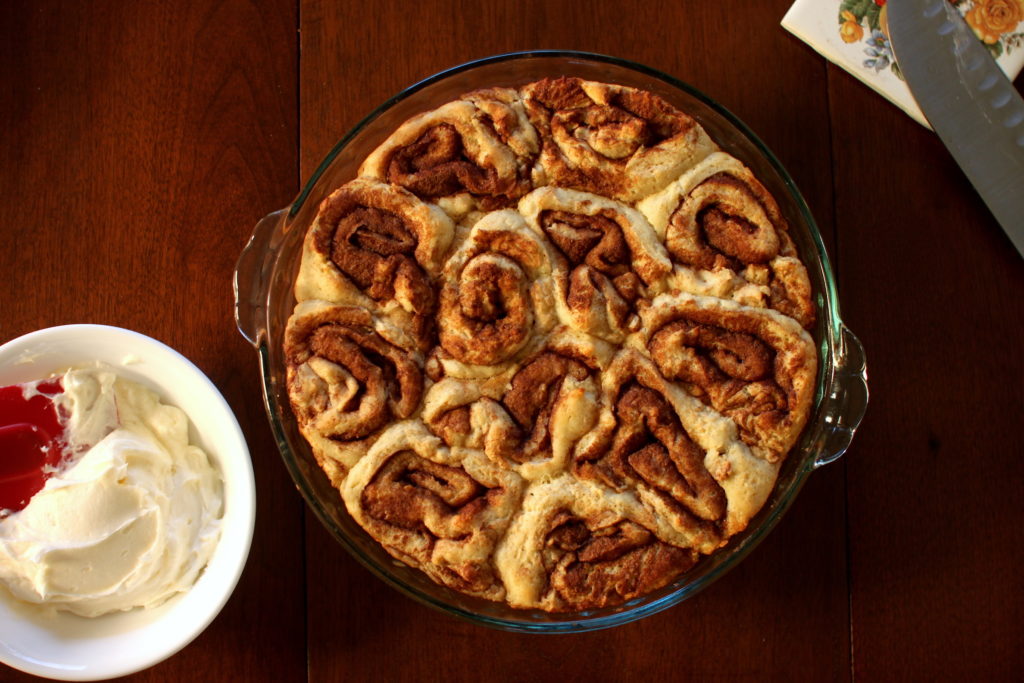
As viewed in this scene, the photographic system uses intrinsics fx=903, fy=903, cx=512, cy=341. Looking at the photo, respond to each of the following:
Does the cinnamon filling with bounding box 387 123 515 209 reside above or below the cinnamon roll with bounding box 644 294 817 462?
above

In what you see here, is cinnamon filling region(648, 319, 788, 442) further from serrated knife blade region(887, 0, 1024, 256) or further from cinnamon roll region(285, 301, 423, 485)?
serrated knife blade region(887, 0, 1024, 256)

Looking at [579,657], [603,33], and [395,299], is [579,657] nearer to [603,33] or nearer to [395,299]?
[395,299]

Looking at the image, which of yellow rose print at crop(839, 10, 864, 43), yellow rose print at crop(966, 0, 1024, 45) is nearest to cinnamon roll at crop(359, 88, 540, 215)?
yellow rose print at crop(839, 10, 864, 43)

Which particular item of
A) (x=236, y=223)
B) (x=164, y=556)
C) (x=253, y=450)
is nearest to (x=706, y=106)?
(x=236, y=223)

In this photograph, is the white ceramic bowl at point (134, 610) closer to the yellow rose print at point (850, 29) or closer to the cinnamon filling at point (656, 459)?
the cinnamon filling at point (656, 459)

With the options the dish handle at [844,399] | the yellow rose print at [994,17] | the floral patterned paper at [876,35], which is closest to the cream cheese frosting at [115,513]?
the dish handle at [844,399]

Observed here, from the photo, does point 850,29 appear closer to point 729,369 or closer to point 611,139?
point 611,139
